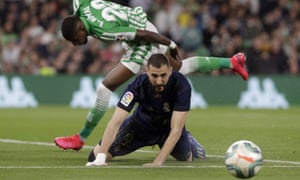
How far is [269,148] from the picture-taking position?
47.1ft

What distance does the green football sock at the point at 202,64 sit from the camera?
13586 mm

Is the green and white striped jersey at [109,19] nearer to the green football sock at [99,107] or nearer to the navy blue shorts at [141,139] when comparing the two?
the green football sock at [99,107]

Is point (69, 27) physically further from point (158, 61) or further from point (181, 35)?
point (181, 35)

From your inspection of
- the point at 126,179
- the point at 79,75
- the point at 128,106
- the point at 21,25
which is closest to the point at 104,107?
the point at 128,106

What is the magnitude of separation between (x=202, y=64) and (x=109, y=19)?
1.50m

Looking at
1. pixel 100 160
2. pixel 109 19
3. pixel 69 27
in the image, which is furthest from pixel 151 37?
pixel 100 160

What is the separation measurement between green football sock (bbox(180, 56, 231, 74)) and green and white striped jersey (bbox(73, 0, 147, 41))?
0.79m

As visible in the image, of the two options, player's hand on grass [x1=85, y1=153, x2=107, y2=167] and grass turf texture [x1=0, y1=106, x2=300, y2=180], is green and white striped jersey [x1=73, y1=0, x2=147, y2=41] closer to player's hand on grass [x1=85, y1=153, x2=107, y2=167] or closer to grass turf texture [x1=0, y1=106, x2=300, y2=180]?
grass turf texture [x1=0, y1=106, x2=300, y2=180]

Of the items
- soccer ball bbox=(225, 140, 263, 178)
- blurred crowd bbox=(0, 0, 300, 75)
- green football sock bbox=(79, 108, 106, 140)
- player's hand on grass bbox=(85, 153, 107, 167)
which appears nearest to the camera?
soccer ball bbox=(225, 140, 263, 178)

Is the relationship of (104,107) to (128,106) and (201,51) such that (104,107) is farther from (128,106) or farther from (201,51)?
(201,51)

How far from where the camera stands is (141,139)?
12.5 meters

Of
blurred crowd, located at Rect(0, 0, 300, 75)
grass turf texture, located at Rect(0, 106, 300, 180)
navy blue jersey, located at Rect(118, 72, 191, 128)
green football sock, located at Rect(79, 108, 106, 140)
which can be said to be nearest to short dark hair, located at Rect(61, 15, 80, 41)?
green football sock, located at Rect(79, 108, 106, 140)

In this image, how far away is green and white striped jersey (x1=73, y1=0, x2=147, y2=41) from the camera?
42.6 ft

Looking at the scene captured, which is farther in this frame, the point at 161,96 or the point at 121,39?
the point at 121,39
